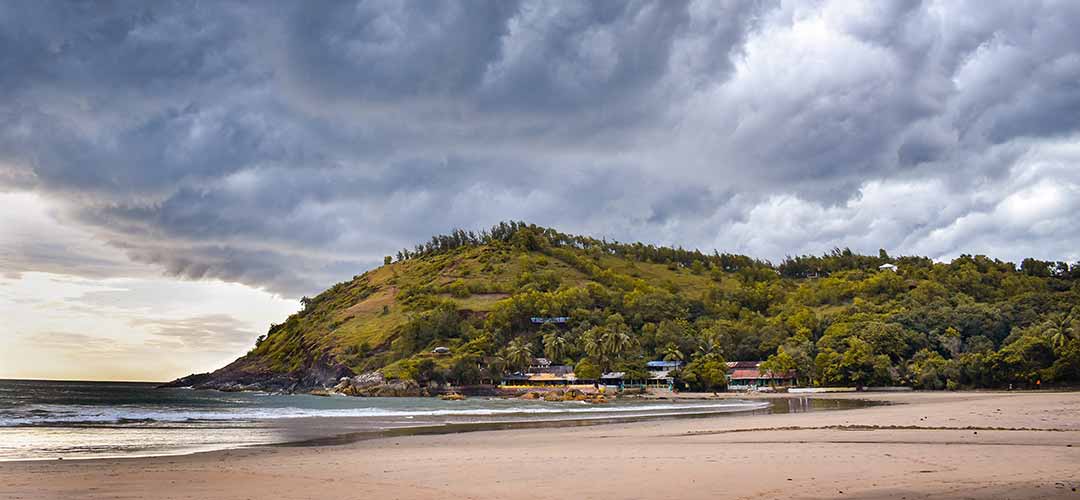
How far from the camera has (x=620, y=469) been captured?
709 inches

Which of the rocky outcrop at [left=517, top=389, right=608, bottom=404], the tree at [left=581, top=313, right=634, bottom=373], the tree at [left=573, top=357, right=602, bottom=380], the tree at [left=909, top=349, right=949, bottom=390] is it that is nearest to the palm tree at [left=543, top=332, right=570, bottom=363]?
Result: the tree at [left=581, top=313, right=634, bottom=373]

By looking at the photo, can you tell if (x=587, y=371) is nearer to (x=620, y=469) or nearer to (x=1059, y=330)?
(x=1059, y=330)

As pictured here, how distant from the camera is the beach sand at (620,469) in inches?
560

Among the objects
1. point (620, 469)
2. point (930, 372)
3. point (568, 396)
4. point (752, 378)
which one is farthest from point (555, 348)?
point (620, 469)

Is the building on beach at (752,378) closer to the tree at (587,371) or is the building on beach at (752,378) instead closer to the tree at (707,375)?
the tree at (707,375)

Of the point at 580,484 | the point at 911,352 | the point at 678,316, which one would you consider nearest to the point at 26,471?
the point at 580,484

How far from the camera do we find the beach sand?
14.2 metres

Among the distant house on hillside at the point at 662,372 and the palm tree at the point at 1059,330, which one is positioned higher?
the palm tree at the point at 1059,330

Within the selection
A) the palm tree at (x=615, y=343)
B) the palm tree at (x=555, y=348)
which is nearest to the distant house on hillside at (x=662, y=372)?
the palm tree at (x=615, y=343)

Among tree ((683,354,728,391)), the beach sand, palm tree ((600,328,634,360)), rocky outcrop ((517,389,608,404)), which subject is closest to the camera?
the beach sand

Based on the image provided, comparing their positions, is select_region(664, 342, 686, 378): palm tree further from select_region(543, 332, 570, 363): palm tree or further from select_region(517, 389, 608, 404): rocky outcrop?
select_region(517, 389, 608, 404): rocky outcrop

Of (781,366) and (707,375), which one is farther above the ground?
(781,366)

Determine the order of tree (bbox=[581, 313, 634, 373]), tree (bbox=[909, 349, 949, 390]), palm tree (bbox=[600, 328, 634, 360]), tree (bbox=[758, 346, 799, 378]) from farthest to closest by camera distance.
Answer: palm tree (bbox=[600, 328, 634, 360]) → tree (bbox=[581, 313, 634, 373]) → tree (bbox=[758, 346, 799, 378]) → tree (bbox=[909, 349, 949, 390])

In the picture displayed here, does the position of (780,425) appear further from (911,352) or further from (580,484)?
(911,352)
